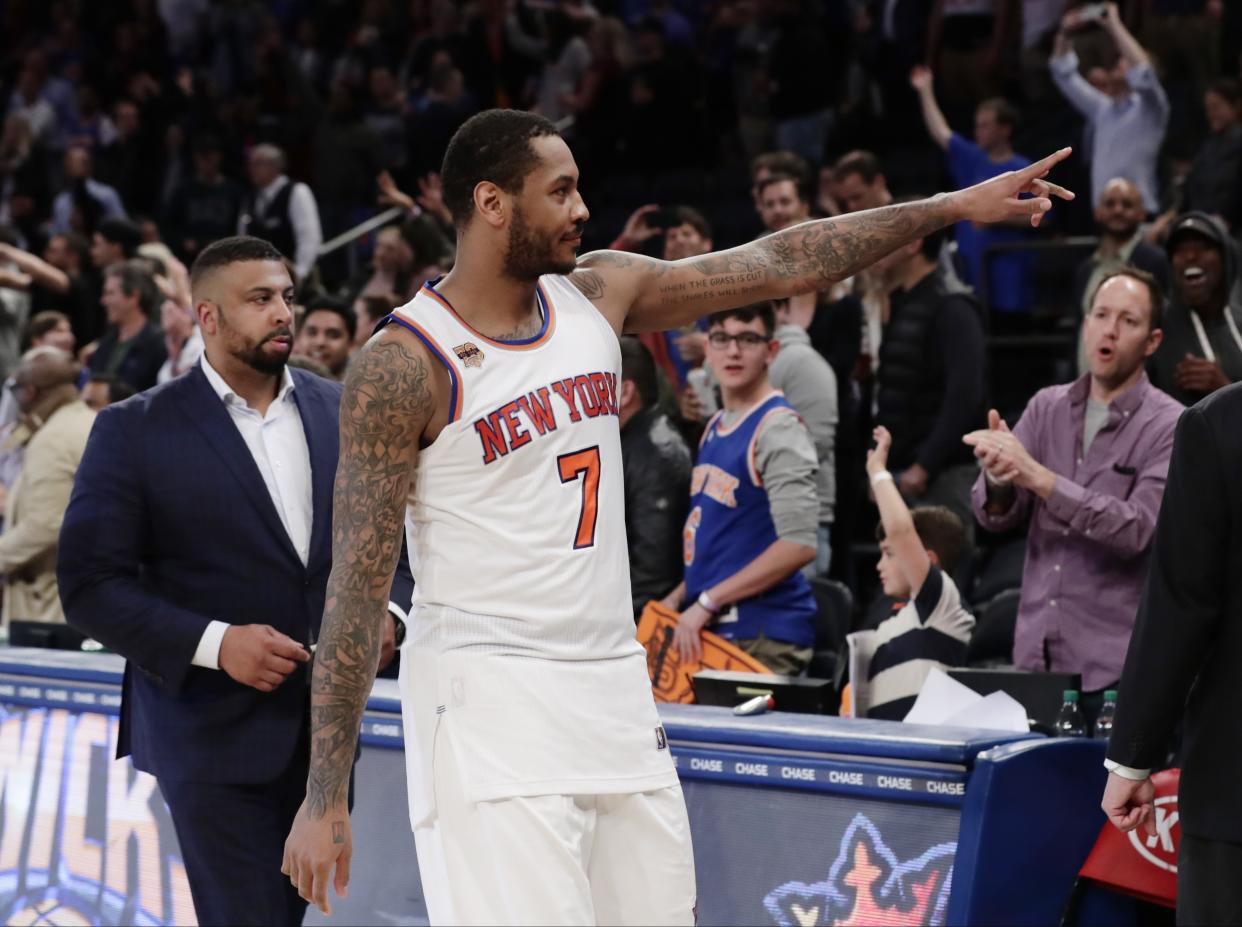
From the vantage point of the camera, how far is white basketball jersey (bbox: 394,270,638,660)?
291cm

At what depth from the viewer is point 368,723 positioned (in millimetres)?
4789

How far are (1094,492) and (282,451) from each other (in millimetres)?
2299

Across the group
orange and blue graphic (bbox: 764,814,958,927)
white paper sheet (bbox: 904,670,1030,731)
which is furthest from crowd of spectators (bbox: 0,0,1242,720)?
orange and blue graphic (bbox: 764,814,958,927)

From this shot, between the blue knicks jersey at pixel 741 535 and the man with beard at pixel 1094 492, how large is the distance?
0.84 meters

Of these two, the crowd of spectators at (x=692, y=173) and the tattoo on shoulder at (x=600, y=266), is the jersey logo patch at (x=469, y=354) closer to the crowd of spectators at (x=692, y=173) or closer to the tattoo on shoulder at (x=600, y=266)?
the tattoo on shoulder at (x=600, y=266)

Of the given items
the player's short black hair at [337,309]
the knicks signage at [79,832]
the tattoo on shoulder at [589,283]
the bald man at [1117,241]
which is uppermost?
the bald man at [1117,241]

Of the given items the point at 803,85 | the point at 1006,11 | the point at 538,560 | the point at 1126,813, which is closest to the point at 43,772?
the point at 538,560

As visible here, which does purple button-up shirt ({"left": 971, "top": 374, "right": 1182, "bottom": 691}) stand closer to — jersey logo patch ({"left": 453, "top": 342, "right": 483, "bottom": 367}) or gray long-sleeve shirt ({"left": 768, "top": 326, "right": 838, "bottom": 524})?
gray long-sleeve shirt ({"left": 768, "top": 326, "right": 838, "bottom": 524})

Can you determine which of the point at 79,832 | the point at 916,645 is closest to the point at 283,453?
the point at 79,832

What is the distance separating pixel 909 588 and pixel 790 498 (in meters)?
0.60

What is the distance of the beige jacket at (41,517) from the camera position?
25.4 feet

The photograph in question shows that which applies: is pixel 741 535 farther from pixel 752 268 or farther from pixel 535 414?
pixel 535 414

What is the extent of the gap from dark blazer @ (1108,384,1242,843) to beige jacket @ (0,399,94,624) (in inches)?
220

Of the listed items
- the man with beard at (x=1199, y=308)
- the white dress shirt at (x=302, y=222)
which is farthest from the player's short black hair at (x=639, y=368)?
the white dress shirt at (x=302, y=222)
